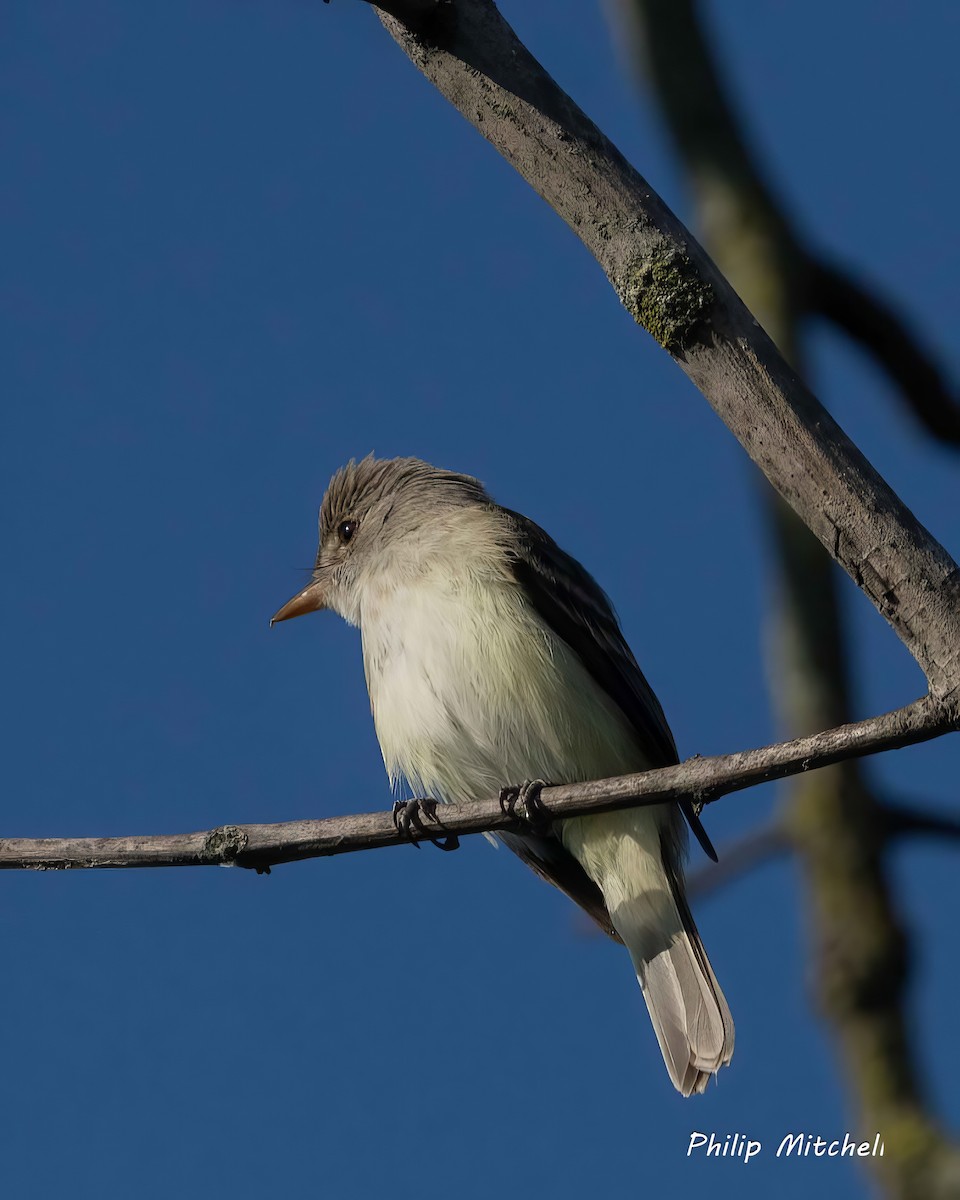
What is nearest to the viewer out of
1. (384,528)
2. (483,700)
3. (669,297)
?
(669,297)

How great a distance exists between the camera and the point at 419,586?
6094 mm

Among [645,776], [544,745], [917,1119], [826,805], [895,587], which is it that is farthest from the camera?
[544,745]

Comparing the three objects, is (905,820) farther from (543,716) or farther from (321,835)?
(321,835)

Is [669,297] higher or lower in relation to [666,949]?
higher

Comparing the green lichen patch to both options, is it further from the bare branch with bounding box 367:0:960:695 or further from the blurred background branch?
the blurred background branch

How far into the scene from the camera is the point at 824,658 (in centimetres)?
554

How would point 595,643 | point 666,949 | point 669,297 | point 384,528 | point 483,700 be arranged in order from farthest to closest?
1. point 384,528
2. point 595,643
3. point 666,949
4. point 483,700
5. point 669,297

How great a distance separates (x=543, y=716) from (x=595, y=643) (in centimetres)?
52

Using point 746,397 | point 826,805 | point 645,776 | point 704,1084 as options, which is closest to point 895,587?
point 746,397

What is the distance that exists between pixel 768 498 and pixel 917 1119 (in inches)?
95.1

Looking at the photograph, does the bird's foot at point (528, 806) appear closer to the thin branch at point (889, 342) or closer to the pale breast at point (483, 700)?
the pale breast at point (483, 700)

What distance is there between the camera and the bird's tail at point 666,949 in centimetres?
570

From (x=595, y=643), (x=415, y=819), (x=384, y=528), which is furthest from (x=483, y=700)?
(x=384, y=528)

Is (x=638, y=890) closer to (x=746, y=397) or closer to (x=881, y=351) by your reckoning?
(x=881, y=351)
